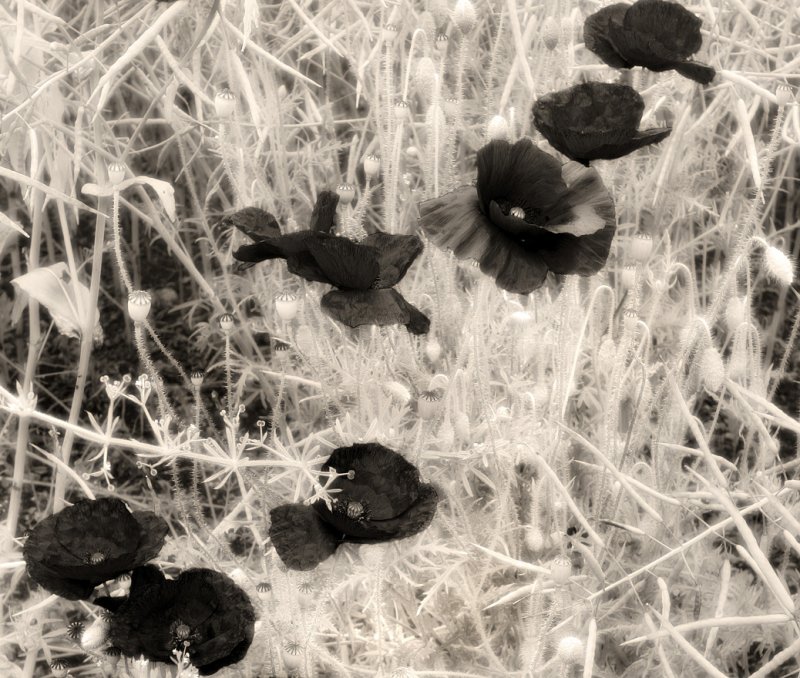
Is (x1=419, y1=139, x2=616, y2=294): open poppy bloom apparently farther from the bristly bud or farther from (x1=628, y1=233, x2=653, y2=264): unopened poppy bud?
the bristly bud

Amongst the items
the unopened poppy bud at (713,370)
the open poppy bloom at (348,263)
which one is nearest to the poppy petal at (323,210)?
the open poppy bloom at (348,263)

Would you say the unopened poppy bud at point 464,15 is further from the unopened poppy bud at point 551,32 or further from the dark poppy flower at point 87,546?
the dark poppy flower at point 87,546

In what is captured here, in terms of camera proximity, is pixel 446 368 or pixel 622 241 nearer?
pixel 446 368

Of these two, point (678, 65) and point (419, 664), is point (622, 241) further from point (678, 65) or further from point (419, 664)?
point (419, 664)

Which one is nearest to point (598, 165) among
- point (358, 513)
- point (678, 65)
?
point (678, 65)

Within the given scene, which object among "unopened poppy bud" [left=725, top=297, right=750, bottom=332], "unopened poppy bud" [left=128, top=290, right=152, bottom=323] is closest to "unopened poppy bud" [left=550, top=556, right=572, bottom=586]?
"unopened poppy bud" [left=725, top=297, right=750, bottom=332]
